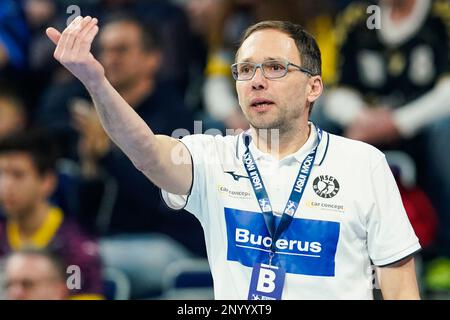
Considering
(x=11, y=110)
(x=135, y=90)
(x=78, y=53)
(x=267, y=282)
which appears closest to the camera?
(x=78, y=53)

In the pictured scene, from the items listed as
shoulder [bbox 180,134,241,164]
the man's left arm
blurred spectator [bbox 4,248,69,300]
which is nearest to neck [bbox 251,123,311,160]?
shoulder [bbox 180,134,241,164]

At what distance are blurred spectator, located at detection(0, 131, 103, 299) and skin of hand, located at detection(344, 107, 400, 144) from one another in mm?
2183

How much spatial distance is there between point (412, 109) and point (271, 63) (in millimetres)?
3036

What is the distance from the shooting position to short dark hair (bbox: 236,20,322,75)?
3867 millimetres

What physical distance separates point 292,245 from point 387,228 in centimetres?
41

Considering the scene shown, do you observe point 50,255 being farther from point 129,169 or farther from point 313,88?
point 313,88

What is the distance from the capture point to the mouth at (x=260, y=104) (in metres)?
3.76

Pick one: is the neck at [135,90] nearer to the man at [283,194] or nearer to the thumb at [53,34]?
the man at [283,194]

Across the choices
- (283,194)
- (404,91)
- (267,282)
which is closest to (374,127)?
(404,91)

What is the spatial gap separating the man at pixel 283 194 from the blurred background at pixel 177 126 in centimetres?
256

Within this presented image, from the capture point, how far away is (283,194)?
3799mm

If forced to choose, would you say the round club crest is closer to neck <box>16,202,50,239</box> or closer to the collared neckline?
the collared neckline

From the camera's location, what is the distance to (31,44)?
25.2 feet

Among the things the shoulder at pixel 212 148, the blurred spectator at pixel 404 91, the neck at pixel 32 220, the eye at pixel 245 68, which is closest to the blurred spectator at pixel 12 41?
the neck at pixel 32 220
